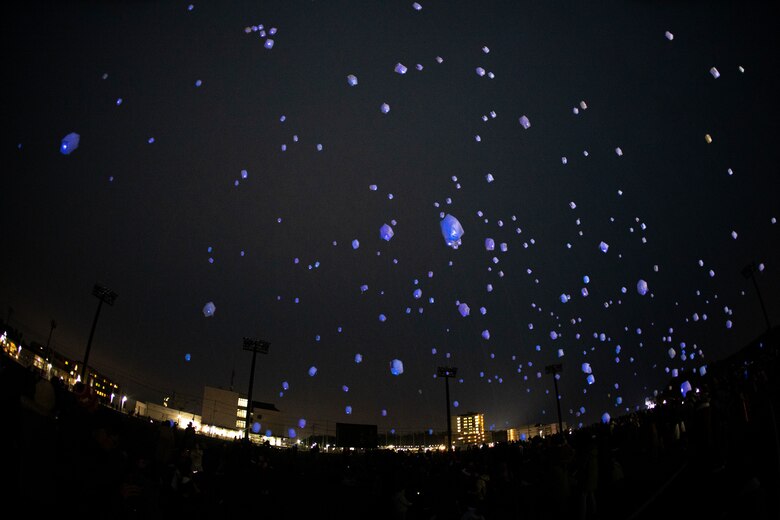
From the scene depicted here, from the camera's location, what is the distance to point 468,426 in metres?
108

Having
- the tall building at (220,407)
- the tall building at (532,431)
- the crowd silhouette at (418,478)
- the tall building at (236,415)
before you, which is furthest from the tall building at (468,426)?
the crowd silhouette at (418,478)

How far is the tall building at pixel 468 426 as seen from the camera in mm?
103062

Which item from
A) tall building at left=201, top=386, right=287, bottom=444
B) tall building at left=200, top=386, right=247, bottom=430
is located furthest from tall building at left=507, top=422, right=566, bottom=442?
tall building at left=200, top=386, right=247, bottom=430

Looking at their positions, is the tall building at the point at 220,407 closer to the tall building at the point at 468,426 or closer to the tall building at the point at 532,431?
the tall building at the point at 532,431

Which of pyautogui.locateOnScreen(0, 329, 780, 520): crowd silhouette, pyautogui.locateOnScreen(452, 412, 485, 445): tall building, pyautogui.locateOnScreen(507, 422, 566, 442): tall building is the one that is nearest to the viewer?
pyautogui.locateOnScreen(0, 329, 780, 520): crowd silhouette

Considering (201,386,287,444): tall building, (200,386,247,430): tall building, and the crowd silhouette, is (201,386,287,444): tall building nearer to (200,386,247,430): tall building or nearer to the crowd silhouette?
(200,386,247,430): tall building

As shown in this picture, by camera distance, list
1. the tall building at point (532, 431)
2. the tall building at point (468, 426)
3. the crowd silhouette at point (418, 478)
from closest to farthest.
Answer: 1. the crowd silhouette at point (418, 478)
2. the tall building at point (532, 431)
3. the tall building at point (468, 426)

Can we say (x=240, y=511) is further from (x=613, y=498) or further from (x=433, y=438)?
(x=433, y=438)

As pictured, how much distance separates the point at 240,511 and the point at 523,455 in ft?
40.3

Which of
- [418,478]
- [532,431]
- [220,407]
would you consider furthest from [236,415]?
[418,478]

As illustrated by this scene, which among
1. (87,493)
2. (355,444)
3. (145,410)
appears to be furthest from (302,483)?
(145,410)

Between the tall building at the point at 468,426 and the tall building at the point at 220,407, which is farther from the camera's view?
the tall building at the point at 468,426

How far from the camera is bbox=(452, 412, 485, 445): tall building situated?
103062 mm

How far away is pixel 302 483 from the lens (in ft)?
44.6
